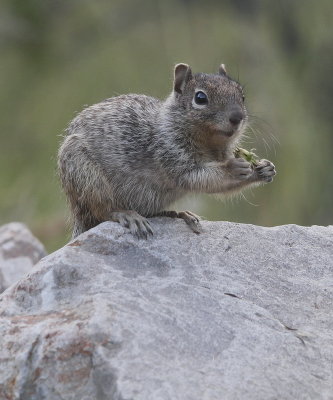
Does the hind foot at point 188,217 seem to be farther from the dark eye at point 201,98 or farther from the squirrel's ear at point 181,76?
the squirrel's ear at point 181,76

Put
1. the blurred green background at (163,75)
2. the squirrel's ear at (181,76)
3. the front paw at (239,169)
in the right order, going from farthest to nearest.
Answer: the blurred green background at (163,75), the squirrel's ear at (181,76), the front paw at (239,169)

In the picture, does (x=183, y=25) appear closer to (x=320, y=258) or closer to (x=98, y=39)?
(x=98, y=39)

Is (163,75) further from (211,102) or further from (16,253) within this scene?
(211,102)

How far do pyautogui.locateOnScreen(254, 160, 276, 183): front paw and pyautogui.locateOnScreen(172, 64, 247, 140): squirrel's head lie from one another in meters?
0.25

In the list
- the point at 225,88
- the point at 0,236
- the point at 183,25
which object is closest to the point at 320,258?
the point at 225,88

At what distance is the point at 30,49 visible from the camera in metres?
11.7

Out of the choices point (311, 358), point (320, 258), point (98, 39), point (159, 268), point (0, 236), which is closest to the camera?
point (311, 358)

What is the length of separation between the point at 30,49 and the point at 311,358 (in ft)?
27.4

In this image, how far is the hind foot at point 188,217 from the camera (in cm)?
532

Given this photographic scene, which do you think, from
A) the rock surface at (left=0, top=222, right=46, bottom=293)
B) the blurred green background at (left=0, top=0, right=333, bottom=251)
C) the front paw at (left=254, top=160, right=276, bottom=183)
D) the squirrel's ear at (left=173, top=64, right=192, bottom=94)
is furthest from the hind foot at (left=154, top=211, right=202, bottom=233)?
the blurred green background at (left=0, top=0, right=333, bottom=251)

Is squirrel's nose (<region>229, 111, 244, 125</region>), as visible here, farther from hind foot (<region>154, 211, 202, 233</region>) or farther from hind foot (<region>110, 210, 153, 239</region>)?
hind foot (<region>110, 210, 153, 239</region>)

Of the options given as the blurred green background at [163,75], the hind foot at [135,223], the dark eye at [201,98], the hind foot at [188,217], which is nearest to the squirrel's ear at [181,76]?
the dark eye at [201,98]

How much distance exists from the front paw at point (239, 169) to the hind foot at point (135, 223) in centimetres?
64

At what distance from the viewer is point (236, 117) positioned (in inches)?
212
